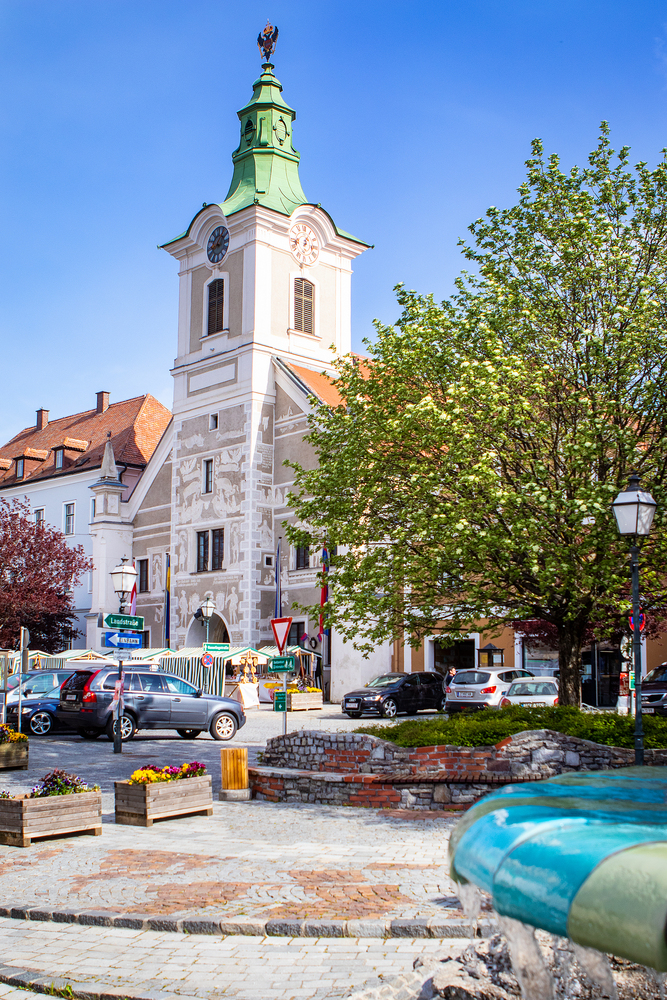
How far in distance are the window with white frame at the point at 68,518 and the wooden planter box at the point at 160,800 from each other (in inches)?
1916

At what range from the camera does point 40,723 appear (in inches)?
950

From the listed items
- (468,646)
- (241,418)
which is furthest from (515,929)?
(241,418)

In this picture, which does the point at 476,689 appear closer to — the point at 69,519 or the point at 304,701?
the point at 304,701

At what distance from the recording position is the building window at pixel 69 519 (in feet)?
193

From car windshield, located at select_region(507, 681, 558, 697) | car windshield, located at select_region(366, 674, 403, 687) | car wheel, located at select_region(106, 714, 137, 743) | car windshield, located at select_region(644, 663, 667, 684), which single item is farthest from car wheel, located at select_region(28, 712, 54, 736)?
car windshield, located at select_region(644, 663, 667, 684)

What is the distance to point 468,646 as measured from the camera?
131ft

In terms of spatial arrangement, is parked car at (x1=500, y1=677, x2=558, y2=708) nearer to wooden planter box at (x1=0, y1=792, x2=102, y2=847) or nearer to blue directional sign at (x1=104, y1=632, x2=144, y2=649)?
blue directional sign at (x1=104, y1=632, x2=144, y2=649)

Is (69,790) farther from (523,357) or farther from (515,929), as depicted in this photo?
(523,357)

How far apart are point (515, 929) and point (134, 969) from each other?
369 centimetres

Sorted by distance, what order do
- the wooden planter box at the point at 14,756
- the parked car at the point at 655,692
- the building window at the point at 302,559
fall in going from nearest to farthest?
the wooden planter box at the point at 14,756 → the parked car at the point at 655,692 → the building window at the point at 302,559

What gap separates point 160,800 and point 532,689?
1659 cm

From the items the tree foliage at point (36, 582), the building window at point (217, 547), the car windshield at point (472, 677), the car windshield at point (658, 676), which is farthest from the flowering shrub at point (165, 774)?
the tree foliage at point (36, 582)

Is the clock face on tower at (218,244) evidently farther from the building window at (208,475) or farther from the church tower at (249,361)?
the building window at (208,475)

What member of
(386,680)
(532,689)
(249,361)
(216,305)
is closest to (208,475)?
(249,361)
